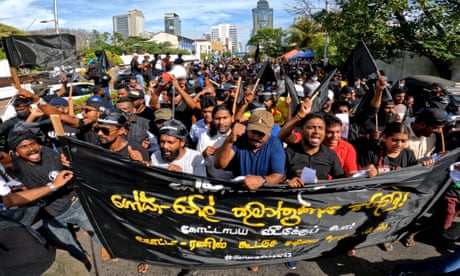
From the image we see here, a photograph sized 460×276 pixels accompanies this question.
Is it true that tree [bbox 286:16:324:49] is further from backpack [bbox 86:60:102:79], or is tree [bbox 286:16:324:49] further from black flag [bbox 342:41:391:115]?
black flag [bbox 342:41:391:115]

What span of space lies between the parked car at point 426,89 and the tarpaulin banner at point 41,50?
30.2ft

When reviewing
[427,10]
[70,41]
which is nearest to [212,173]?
[70,41]

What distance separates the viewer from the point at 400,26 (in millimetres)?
11883

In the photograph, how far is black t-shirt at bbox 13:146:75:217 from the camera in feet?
10.9

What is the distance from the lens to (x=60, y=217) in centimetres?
349

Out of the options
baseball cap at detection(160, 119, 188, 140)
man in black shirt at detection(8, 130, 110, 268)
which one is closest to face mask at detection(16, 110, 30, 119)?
man in black shirt at detection(8, 130, 110, 268)

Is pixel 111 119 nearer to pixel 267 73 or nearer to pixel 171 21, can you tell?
pixel 267 73

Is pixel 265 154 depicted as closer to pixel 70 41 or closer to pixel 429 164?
pixel 429 164

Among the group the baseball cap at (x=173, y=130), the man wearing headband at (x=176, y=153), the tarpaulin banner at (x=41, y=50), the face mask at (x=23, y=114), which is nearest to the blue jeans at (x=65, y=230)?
the man wearing headband at (x=176, y=153)

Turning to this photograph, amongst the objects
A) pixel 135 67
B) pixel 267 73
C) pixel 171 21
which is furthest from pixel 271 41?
pixel 171 21

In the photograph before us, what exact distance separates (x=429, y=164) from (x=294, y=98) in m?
2.43

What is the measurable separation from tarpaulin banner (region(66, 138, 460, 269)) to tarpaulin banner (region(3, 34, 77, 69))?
4.87 m

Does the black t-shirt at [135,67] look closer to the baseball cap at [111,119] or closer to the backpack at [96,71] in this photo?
the backpack at [96,71]

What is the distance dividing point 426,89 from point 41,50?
1122 centimetres
